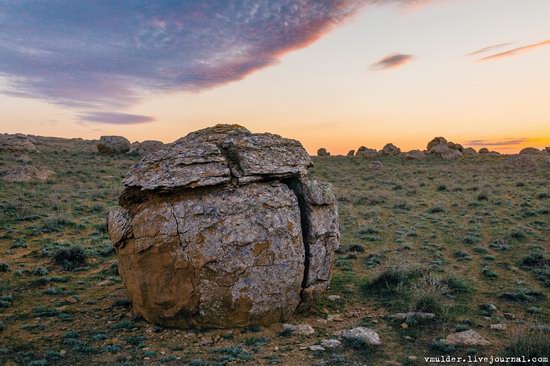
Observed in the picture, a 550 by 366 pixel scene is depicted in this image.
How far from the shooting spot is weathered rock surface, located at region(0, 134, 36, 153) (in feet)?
158

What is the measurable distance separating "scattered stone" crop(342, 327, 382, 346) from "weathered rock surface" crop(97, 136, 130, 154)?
180 feet

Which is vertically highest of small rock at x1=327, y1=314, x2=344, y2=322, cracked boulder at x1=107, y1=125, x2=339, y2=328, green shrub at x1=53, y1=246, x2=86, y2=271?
cracked boulder at x1=107, y1=125, x2=339, y2=328

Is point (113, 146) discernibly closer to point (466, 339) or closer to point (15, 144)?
point (15, 144)

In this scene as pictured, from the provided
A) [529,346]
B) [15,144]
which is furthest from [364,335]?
[15,144]

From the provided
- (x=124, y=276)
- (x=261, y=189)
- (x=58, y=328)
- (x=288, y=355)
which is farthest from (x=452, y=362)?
(x=58, y=328)

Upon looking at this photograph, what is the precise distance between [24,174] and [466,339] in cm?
3510

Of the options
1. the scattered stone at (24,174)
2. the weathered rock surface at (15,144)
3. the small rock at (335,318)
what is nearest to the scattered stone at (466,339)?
the small rock at (335,318)

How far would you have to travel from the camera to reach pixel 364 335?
8.17 meters

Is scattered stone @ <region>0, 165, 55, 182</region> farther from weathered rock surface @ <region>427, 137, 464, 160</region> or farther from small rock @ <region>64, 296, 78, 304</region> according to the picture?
weathered rock surface @ <region>427, 137, 464, 160</region>

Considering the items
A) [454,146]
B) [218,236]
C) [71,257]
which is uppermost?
[454,146]

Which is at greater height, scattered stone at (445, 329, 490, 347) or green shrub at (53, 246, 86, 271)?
green shrub at (53, 246, 86, 271)

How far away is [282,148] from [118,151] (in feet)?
172

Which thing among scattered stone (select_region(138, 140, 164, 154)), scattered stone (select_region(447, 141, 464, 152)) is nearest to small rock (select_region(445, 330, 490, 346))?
scattered stone (select_region(138, 140, 164, 154))

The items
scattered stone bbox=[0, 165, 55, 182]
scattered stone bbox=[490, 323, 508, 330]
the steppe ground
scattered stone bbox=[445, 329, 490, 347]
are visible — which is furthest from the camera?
scattered stone bbox=[0, 165, 55, 182]
